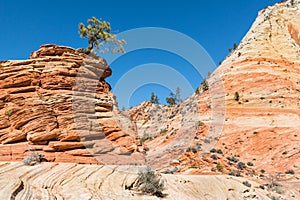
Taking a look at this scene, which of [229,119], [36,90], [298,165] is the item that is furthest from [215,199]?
[229,119]

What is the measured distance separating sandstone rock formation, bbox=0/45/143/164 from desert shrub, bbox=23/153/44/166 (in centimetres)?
50

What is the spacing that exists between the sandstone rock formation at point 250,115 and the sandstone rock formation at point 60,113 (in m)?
8.87

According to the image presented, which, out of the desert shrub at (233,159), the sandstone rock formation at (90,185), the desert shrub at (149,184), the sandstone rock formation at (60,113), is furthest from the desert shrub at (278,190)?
the desert shrub at (149,184)

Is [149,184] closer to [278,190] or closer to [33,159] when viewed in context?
[33,159]

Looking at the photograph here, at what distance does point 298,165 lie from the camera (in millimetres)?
20875

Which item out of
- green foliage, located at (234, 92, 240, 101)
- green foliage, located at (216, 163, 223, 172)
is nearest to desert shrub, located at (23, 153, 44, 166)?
green foliage, located at (216, 163, 223, 172)

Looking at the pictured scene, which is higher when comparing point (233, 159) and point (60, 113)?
point (60, 113)

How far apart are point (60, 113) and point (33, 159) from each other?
282 centimetres

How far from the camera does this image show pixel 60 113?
11.5m

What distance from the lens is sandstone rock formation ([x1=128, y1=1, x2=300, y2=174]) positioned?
2372 centimetres

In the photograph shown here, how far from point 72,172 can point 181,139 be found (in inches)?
1034

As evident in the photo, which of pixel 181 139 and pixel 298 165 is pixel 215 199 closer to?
pixel 298 165

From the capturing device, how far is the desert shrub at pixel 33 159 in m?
Result: 9.07

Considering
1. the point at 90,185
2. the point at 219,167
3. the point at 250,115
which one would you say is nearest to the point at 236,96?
the point at 250,115
